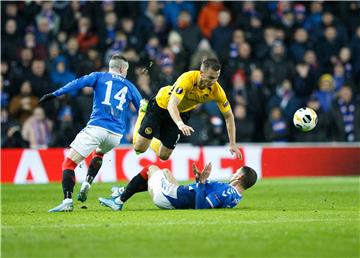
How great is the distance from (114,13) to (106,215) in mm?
11461

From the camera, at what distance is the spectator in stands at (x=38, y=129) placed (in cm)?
2009

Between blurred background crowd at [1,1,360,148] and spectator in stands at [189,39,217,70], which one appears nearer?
blurred background crowd at [1,1,360,148]

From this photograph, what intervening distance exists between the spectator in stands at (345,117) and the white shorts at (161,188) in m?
11.0

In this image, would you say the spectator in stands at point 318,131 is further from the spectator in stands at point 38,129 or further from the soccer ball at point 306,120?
the soccer ball at point 306,120

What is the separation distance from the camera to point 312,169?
2194 cm

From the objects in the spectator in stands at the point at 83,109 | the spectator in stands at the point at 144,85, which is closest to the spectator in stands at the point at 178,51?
the spectator in stands at the point at 144,85

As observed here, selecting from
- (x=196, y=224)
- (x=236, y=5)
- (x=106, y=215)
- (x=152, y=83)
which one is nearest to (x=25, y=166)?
(x=152, y=83)

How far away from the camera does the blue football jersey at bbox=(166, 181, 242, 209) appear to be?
11.6 meters

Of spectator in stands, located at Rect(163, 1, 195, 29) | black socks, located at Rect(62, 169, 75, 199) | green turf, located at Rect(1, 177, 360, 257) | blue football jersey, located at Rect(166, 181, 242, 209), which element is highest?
spectator in stands, located at Rect(163, 1, 195, 29)

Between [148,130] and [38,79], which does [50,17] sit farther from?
[148,130]

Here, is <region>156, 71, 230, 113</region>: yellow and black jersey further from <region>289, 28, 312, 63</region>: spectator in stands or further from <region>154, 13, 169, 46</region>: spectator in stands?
<region>289, 28, 312, 63</region>: spectator in stands

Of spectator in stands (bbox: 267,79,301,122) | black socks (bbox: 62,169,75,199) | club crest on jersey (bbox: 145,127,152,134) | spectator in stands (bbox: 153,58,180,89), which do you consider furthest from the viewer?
spectator in stands (bbox: 267,79,301,122)

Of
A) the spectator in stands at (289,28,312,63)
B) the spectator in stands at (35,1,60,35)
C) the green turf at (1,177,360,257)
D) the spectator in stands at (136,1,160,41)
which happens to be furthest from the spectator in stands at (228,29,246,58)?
the green turf at (1,177,360,257)

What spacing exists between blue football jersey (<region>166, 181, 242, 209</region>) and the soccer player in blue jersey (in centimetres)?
149
